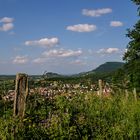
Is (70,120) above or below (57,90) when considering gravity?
below

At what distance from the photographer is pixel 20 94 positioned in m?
11.5

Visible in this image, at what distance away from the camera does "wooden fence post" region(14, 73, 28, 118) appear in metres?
11.4

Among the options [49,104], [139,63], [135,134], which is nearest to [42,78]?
[49,104]

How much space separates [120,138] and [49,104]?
260 centimetres

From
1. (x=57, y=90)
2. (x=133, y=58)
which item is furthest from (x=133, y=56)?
(x=57, y=90)

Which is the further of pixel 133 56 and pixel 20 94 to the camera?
pixel 133 56

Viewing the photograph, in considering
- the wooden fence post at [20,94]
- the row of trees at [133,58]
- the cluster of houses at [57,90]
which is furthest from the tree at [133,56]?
the wooden fence post at [20,94]

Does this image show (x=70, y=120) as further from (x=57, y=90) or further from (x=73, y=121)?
(x=57, y=90)

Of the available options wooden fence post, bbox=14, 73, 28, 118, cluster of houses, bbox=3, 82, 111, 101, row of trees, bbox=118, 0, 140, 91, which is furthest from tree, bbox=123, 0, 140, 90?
wooden fence post, bbox=14, 73, 28, 118

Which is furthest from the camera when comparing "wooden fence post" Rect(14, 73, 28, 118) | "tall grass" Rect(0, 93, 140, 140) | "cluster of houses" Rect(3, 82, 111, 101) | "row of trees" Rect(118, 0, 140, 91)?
"row of trees" Rect(118, 0, 140, 91)

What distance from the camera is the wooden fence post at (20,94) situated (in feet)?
37.5

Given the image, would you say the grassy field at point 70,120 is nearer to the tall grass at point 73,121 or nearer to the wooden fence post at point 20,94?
the tall grass at point 73,121

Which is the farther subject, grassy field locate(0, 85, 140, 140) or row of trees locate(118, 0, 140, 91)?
row of trees locate(118, 0, 140, 91)

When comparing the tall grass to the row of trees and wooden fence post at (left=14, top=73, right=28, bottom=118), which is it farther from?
the row of trees
